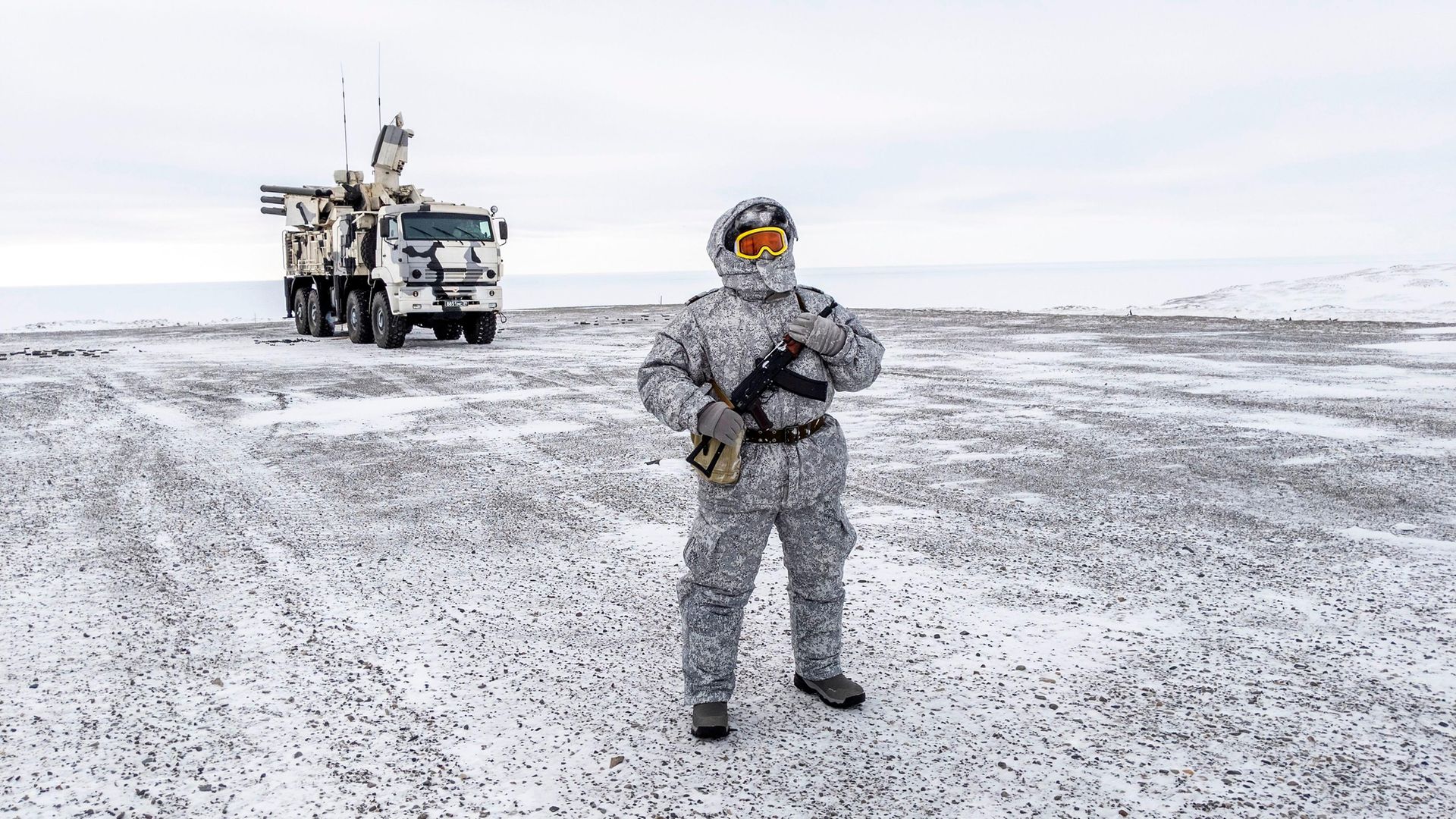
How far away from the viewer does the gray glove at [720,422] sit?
118 inches

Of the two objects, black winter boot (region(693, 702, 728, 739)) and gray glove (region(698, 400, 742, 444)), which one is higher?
gray glove (region(698, 400, 742, 444))

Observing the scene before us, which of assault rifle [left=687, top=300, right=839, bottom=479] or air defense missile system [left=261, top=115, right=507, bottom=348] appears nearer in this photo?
assault rifle [left=687, top=300, right=839, bottom=479]

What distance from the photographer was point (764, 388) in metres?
3.15

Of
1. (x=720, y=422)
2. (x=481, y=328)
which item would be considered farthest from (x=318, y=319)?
(x=720, y=422)

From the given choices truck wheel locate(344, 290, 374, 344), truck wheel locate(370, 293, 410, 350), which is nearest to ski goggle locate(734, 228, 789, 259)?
truck wheel locate(370, 293, 410, 350)

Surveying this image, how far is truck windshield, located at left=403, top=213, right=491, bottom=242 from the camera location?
17.3 m

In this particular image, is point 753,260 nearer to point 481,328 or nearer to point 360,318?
point 481,328

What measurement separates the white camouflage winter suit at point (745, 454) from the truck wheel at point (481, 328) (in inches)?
635

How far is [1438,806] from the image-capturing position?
2801mm

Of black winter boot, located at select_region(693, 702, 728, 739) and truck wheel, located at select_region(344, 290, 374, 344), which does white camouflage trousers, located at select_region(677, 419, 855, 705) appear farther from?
truck wheel, located at select_region(344, 290, 374, 344)

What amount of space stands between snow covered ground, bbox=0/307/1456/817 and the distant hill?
14.8 m

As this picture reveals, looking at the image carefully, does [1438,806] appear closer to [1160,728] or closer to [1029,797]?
[1160,728]

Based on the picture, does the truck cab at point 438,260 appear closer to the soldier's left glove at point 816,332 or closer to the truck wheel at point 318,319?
the truck wheel at point 318,319

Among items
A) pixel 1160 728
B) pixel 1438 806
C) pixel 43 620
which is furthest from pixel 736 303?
pixel 43 620
